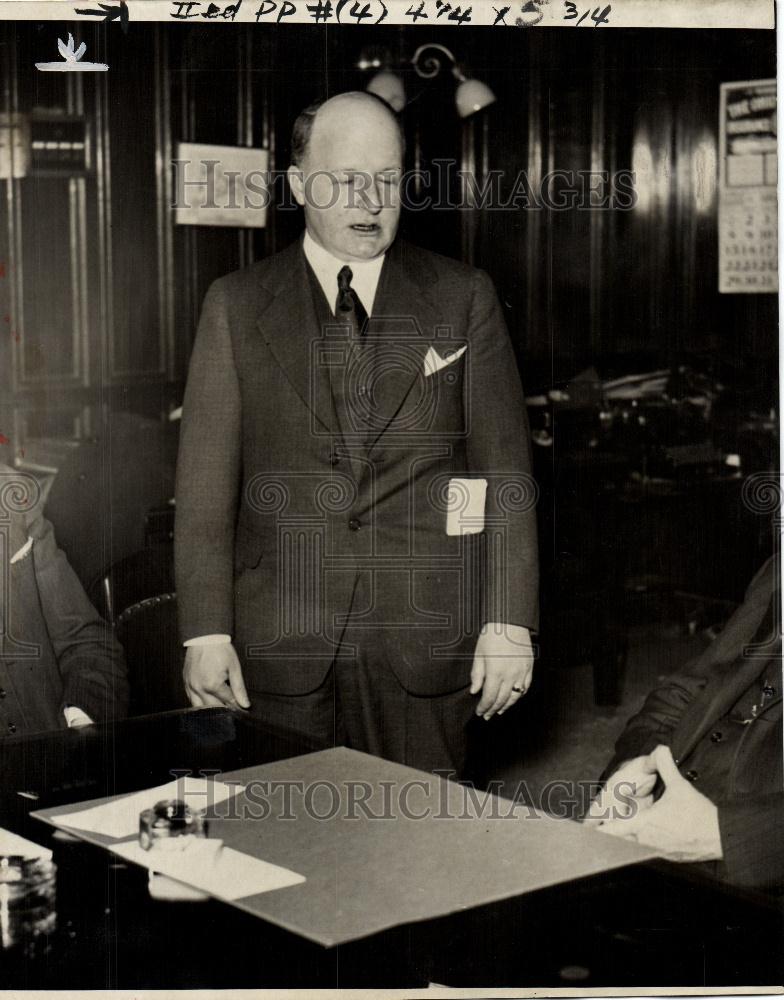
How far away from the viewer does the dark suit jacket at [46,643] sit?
2824 mm

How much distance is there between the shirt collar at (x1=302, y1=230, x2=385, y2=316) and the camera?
282 centimetres

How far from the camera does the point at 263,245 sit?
9.20ft

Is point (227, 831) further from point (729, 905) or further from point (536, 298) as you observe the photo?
point (536, 298)

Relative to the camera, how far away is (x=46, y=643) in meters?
2.83

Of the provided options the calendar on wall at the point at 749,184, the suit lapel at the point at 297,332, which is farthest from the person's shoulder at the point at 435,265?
the calendar on wall at the point at 749,184

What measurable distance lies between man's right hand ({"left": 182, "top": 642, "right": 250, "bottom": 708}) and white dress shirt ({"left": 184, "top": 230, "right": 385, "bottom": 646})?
0.07 ft

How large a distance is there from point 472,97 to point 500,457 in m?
0.87

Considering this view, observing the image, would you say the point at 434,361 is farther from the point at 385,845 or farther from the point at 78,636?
the point at 385,845

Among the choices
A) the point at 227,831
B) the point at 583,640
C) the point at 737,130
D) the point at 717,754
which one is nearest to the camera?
the point at 227,831

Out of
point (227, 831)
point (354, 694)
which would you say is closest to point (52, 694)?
point (354, 694)

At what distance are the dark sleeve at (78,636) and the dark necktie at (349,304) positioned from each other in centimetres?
85

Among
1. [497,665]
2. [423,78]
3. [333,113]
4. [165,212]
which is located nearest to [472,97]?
[423,78]

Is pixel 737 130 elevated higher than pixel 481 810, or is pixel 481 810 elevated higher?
pixel 737 130

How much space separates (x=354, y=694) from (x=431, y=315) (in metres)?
0.90
